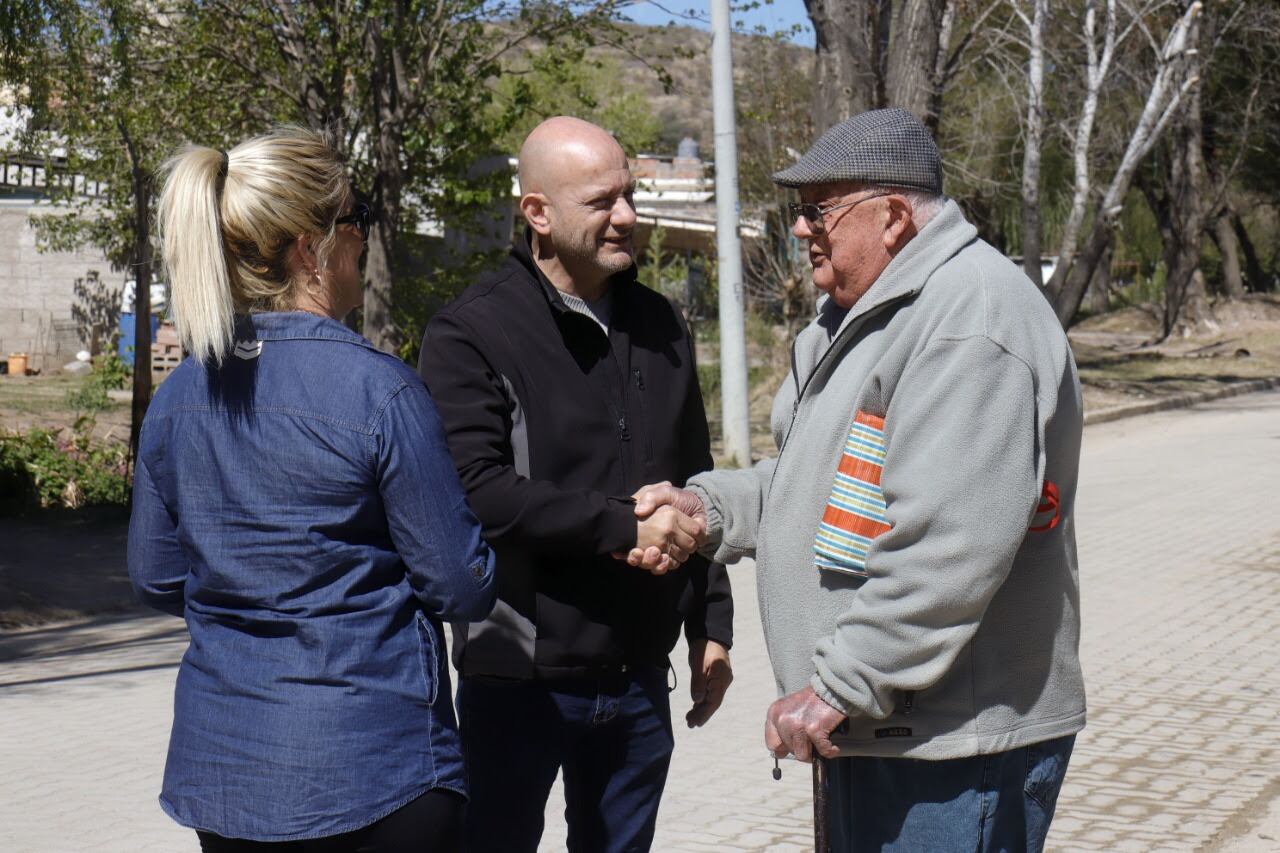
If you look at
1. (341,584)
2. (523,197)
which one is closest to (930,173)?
(523,197)

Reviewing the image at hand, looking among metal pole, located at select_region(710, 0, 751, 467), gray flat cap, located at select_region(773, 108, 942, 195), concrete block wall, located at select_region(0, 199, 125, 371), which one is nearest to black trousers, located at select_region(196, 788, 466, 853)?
gray flat cap, located at select_region(773, 108, 942, 195)

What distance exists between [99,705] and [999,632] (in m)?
5.84

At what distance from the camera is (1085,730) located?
22.5 ft

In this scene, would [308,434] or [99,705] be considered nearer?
[308,434]

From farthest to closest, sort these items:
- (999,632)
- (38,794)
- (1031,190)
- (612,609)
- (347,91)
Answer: (1031,190) → (347,91) → (38,794) → (612,609) → (999,632)

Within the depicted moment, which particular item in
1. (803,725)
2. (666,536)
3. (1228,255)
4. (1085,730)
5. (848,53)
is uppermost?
(848,53)

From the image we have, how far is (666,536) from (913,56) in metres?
13.2

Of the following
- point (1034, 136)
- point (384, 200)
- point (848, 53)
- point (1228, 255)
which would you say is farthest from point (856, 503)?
point (1228, 255)

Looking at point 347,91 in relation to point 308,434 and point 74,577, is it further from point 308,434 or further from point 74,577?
point 308,434

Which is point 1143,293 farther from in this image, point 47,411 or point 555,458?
point 555,458

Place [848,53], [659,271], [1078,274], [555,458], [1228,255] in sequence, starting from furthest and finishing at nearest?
1. [1228,255]
2. [1078,274]
3. [659,271]
4. [848,53]
5. [555,458]

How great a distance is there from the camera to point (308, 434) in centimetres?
247

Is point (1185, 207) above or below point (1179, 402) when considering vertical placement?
above

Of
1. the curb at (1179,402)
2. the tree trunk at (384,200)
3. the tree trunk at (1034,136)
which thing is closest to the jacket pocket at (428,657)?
the tree trunk at (384,200)
